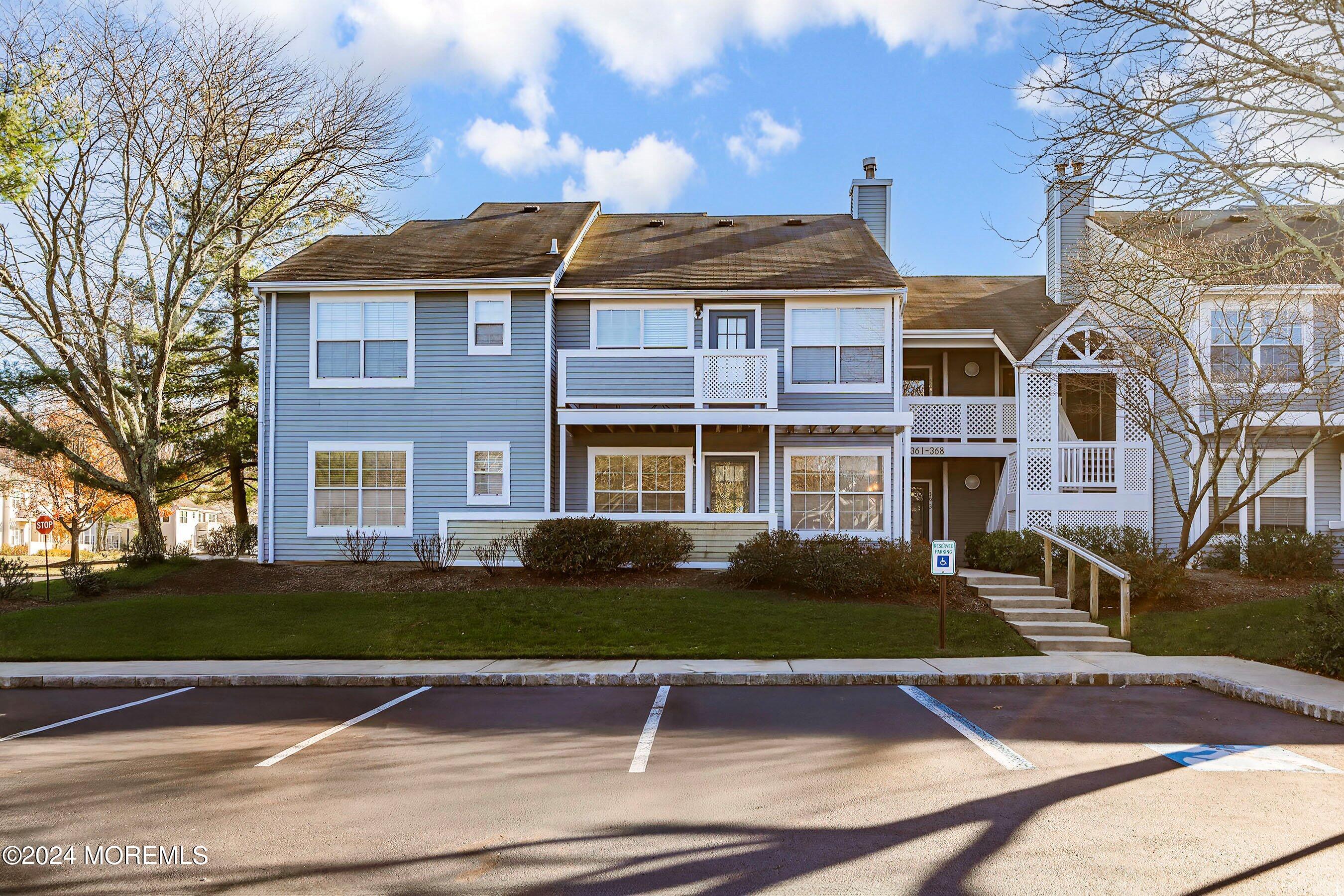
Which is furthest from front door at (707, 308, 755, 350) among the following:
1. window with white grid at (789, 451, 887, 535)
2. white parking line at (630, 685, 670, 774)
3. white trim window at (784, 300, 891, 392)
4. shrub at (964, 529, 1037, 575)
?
white parking line at (630, 685, 670, 774)

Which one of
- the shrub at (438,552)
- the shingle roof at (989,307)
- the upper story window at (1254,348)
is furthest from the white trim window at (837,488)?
the shrub at (438,552)

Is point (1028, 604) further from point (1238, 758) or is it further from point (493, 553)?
point (493, 553)

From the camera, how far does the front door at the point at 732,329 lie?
20.6 m

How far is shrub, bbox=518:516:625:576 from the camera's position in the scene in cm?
1683

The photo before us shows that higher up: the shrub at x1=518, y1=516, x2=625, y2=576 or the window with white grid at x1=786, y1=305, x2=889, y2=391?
the window with white grid at x1=786, y1=305, x2=889, y2=391

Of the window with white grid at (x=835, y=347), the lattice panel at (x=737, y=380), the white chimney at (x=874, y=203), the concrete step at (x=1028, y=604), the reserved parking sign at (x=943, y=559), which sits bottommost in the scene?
the concrete step at (x=1028, y=604)

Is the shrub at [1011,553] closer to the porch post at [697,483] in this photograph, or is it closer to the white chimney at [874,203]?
the porch post at [697,483]

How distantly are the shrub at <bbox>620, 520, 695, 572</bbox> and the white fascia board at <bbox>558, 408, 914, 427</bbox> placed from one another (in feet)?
7.53

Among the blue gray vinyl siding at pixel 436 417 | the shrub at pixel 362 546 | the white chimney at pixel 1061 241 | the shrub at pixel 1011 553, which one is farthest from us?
the white chimney at pixel 1061 241

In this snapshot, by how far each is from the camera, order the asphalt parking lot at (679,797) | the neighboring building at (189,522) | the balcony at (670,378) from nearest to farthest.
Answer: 1. the asphalt parking lot at (679,797)
2. the balcony at (670,378)
3. the neighboring building at (189,522)

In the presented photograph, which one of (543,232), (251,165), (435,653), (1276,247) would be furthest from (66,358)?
(1276,247)

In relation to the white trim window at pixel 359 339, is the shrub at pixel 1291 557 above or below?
below

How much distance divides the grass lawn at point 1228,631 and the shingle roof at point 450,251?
13.0 metres

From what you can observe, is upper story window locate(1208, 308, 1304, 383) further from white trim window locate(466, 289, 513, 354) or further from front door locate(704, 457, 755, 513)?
white trim window locate(466, 289, 513, 354)
